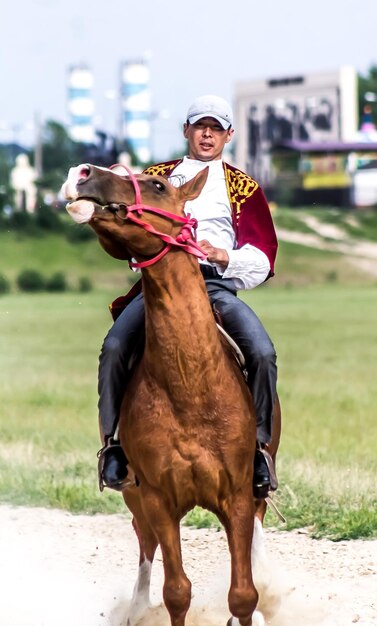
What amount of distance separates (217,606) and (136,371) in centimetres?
205

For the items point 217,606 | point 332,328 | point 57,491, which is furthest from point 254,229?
point 332,328

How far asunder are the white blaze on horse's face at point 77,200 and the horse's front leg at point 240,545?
169cm

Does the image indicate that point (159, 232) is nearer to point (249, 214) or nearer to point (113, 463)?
point (249, 214)

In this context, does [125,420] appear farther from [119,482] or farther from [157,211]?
[157,211]

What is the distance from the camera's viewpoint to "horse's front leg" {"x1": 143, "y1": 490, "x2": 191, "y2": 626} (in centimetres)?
619

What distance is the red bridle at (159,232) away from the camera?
5.58 metres

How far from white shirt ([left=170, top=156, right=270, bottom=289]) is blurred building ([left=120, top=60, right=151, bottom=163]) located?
101748 mm

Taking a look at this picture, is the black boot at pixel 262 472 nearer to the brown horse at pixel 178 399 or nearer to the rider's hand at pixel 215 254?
the brown horse at pixel 178 399

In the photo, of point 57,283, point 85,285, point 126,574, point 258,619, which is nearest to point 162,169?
point 258,619

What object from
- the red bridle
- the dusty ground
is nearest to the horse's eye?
the red bridle

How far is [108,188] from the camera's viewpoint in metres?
5.47

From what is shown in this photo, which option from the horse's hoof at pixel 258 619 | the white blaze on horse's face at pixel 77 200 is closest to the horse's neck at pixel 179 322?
the white blaze on horse's face at pixel 77 200

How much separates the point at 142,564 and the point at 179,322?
214 centimetres

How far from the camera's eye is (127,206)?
555 cm
